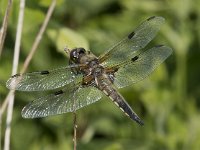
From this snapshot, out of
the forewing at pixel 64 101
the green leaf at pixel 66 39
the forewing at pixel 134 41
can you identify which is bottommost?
the forewing at pixel 64 101

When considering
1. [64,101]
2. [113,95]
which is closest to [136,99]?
[113,95]

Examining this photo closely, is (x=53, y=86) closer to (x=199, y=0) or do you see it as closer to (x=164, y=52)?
(x=164, y=52)

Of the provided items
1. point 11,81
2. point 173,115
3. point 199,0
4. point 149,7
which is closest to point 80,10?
point 149,7

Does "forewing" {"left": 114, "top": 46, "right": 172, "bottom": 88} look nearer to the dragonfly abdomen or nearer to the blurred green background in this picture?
the dragonfly abdomen

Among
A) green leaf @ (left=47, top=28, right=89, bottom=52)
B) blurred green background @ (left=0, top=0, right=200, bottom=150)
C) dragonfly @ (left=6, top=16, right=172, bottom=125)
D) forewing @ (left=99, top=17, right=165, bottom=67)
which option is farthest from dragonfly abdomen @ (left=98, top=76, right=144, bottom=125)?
blurred green background @ (left=0, top=0, right=200, bottom=150)

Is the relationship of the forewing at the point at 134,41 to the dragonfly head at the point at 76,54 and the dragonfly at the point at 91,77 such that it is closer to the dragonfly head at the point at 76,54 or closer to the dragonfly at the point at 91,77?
the dragonfly at the point at 91,77

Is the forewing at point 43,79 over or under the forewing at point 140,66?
under

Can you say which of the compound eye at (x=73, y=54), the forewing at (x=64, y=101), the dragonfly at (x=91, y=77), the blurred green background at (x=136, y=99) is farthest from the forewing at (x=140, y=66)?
the blurred green background at (x=136, y=99)
